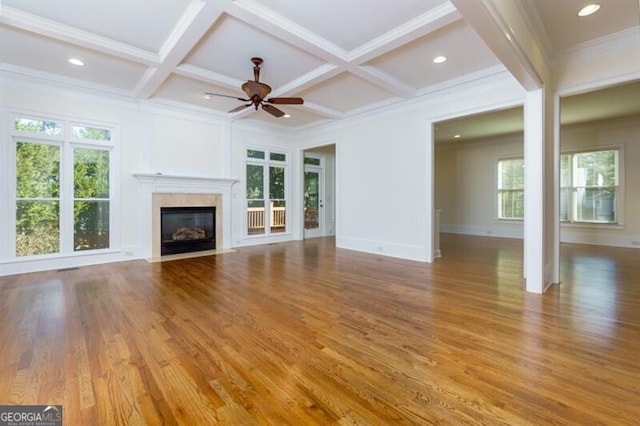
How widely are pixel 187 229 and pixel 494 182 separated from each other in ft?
27.5

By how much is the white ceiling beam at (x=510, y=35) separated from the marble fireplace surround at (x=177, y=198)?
553 cm

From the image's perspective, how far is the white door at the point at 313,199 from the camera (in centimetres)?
867

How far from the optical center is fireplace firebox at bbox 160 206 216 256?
5.96 metres

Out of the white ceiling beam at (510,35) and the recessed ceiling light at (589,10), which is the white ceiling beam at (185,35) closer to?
the white ceiling beam at (510,35)

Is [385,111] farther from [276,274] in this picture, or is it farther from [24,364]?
[24,364]

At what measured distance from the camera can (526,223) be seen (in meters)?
3.65

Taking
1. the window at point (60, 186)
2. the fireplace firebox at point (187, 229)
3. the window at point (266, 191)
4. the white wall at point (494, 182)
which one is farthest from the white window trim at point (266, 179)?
the white wall at point (494, 182)

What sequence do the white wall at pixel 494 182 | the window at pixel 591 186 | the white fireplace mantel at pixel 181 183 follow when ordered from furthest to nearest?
the window at pixel 591 186
the white wall at pixel 494 182
the white fireplace mantel at pixel 181 183

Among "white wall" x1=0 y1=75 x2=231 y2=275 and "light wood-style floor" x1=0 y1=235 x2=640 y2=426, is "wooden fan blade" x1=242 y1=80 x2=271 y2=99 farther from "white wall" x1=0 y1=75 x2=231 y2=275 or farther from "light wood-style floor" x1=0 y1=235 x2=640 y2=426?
"white wall" x1=0 y1=75 x2=231 y2=275

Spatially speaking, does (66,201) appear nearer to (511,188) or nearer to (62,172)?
(62,172)

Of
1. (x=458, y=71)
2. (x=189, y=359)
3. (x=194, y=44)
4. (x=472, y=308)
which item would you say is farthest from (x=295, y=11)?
(x=472, y=308)

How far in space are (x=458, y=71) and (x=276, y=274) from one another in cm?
405

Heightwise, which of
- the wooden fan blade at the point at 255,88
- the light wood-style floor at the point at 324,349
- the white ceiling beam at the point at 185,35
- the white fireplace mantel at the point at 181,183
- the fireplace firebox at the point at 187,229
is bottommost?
the light wood-style floor at the point at 324,349

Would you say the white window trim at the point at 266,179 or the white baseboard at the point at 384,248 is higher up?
the white window trim at the point at 266,179
